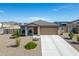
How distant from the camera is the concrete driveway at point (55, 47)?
8.15 m

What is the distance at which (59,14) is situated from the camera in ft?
29.8

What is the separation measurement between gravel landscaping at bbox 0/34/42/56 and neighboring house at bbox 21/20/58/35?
1.03 m

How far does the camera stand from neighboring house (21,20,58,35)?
10.7 m

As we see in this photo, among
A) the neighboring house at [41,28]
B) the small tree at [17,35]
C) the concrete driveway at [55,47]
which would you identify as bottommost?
the concrete driveway at [55,47]

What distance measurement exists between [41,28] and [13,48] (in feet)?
12.0

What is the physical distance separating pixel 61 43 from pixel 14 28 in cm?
237

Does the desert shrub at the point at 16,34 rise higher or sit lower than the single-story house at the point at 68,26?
lower

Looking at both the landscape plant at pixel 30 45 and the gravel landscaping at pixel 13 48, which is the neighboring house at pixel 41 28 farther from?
the landscape plant at pixel 30 45

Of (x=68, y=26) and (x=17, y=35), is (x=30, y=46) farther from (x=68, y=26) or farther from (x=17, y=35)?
(x=68, y=26)

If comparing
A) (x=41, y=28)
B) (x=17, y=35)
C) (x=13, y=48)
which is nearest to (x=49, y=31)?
(x=41, y=28)

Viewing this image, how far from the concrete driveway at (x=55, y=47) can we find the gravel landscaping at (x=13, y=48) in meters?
0.28

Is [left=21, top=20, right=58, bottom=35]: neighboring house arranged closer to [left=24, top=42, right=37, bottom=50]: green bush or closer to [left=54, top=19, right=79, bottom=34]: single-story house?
[left=54, top=19, right=79, bottom=34]: single-story house

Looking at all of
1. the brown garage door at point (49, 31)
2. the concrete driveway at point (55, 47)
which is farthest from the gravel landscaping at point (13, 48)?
the brown garage door at point (49, 31)

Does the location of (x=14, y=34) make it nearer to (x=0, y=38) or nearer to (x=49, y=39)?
(x=0, y=38)
